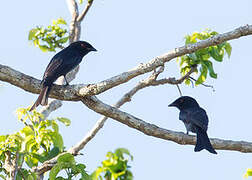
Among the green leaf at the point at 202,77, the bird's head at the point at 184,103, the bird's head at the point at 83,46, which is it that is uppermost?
the bird's head at the point at 83,46

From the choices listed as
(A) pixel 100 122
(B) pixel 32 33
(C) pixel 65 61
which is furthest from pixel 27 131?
(B) pixel 32 33

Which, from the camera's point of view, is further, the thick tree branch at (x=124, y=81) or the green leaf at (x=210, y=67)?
the green leaf at (x=210, y=67)

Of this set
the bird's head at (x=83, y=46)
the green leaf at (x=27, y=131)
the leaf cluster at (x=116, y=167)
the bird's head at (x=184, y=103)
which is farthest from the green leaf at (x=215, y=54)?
the leaf cluster at (x=116, y=167)

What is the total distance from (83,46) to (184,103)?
213cm

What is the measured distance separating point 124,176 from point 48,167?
3.31 meters

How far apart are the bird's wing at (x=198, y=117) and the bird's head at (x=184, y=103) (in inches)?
11.2

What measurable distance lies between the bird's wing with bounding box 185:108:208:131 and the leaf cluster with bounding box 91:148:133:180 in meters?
5.14

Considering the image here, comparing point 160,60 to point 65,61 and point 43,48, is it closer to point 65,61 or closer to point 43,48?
point 65,61

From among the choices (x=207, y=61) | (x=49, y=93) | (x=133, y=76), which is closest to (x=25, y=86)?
(x=49, y=93)

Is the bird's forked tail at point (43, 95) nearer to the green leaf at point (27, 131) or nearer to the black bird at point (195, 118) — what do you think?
the green leaf at point (27, 131)

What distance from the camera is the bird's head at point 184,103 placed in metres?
9.27

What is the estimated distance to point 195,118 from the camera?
27.9ft

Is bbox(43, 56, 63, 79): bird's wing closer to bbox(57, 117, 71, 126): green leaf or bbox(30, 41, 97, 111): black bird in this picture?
bbox(30, 41, 97, 111): black bird

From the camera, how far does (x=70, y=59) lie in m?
8.12
